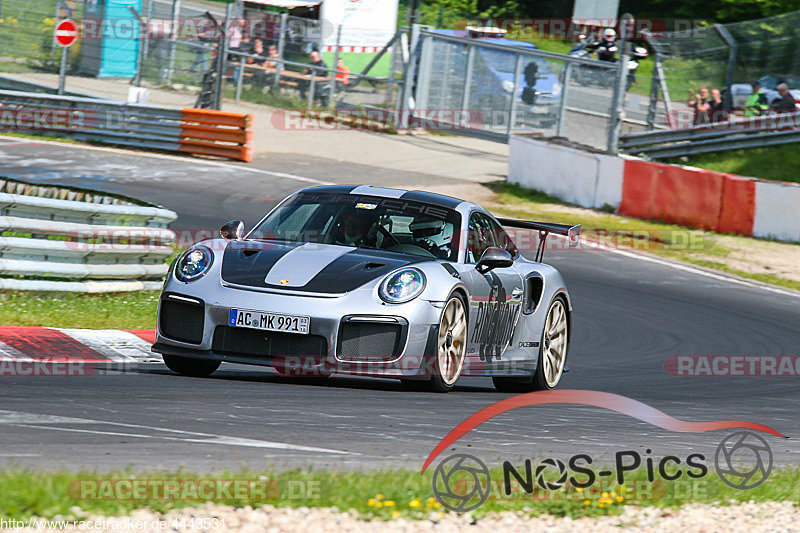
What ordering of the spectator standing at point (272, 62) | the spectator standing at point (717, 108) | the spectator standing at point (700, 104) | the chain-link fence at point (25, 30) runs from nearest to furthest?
the spectator standing at point (717, 108) → the spectator standing at point (700, 104) → the chain-link fence at point (25, 30) → the spectator standing at point (272, 62)

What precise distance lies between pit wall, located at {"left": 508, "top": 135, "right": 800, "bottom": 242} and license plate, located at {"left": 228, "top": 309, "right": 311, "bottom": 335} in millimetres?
12420

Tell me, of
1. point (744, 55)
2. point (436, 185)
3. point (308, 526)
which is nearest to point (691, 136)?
point (744, 55)

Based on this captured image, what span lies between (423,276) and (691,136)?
1538cm

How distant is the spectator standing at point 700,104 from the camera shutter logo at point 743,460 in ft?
49.8

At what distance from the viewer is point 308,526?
4145 mm

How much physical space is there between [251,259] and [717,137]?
15556mm

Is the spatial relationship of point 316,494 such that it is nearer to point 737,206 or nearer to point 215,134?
point 737,206

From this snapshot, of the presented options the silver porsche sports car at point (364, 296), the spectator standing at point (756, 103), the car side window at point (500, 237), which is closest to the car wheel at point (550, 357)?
the silver porsche sports car at point (364, 296)

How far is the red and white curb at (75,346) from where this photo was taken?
7762 mm

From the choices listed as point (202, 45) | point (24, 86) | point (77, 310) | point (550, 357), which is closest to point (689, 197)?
point (550, 357)

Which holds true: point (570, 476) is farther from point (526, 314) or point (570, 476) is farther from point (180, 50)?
point (180, 50)

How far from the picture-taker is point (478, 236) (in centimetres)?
834

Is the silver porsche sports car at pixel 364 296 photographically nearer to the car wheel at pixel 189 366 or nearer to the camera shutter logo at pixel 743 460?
the car wheel at pixel 189 366

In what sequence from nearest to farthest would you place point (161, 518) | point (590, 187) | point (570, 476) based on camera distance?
point (161, 518) → point (570, 476) → point (590, 187)
